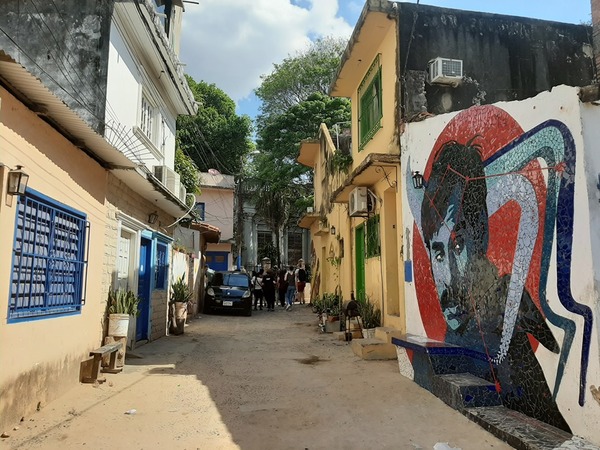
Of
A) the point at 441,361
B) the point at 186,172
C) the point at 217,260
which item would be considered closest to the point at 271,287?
the point at 186,172

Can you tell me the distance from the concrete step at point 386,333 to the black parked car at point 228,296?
26.8 feet

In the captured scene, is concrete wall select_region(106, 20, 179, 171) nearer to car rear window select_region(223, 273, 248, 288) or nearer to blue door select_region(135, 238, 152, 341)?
blue door select_region(135, 238, 152, 341)

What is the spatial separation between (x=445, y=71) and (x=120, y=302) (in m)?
6.37

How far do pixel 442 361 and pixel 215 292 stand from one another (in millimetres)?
11447

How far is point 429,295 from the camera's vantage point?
6.30m

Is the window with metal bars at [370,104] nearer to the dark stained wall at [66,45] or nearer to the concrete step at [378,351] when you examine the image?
the concrete step at [378,351]

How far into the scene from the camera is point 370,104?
945cm

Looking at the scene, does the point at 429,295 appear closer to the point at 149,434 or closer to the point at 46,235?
the point at 149,434

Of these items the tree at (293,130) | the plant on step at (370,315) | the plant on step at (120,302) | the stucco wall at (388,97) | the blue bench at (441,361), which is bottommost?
Answer: the blue bench at (441,361)

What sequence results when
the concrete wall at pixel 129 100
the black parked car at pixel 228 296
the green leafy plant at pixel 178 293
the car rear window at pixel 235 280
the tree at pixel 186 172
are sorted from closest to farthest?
1. the concrete wall at pixel 129 100
2. the green leafy plant at pixel 178 293
3. the black parked car at pixel 228 296
4. the car rear window at pixel 235 280
5. the tree at pixel 186 172

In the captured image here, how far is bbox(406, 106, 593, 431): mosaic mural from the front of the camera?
3.85 m

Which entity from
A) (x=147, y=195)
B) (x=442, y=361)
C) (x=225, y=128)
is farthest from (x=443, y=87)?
(x=225, y=128)

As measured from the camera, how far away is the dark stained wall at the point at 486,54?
775 cm

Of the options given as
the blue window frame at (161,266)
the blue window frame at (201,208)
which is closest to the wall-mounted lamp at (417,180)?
the blue window frame at (161,266)
